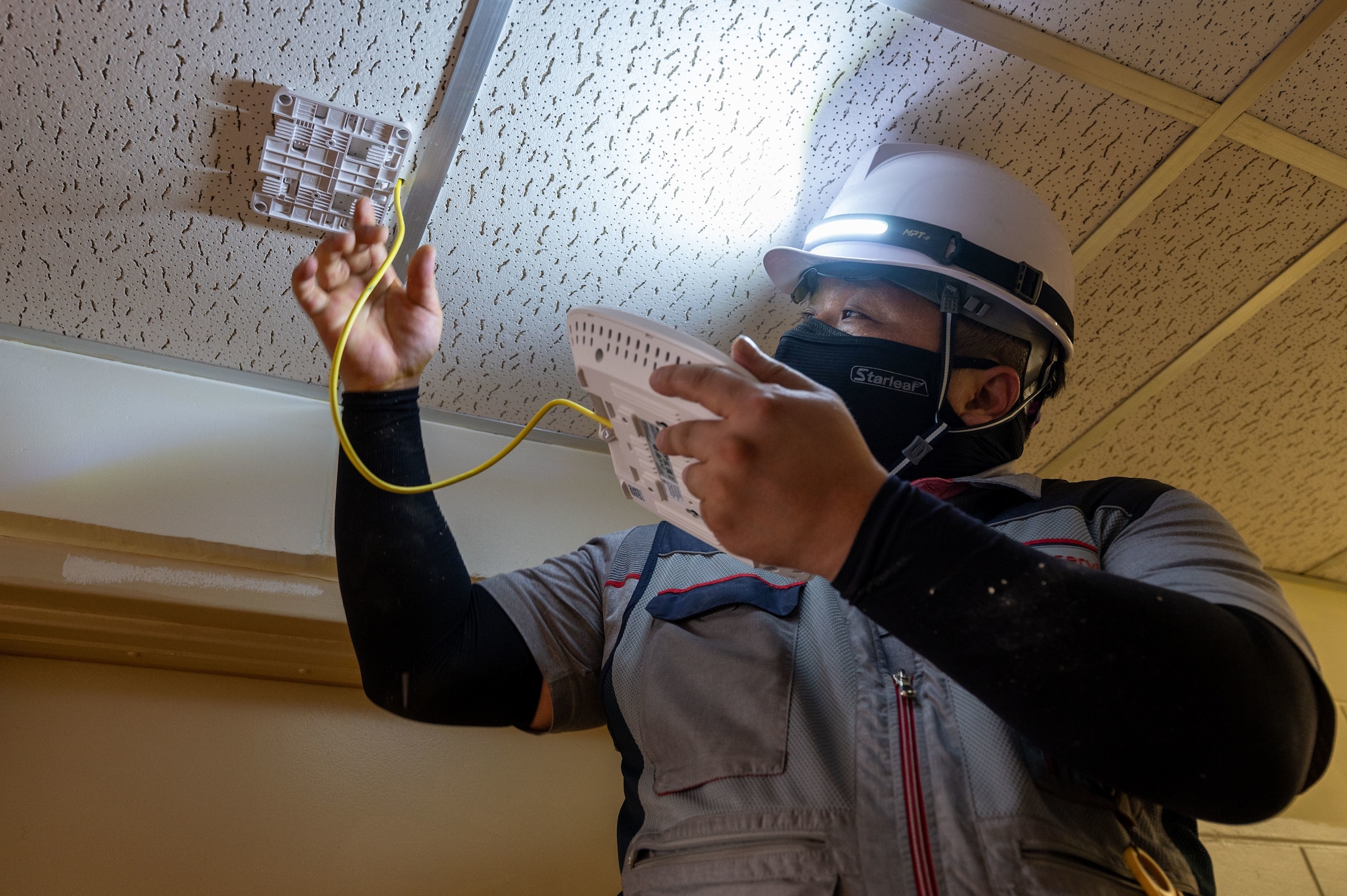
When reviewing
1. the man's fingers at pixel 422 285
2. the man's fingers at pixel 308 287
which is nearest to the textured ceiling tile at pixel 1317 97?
the man's fingers at pixel 422 285

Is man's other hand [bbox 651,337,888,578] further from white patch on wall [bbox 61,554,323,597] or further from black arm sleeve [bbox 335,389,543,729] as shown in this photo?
white patch on wall [bbox 61,554,323,597]

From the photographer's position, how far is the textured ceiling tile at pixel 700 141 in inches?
45.8

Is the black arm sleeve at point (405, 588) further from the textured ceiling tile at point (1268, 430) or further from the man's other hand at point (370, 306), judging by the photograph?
the textured ceiling tile at point (1268, 430)

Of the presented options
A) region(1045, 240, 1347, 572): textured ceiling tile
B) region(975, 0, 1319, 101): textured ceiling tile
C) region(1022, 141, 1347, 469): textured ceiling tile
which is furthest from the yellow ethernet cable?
region(1045, 240, 1347, 572): textured ceiling tile

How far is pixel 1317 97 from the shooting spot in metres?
1.25

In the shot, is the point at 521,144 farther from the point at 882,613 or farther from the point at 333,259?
the point at 882,613

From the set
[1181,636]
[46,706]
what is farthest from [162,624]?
[1181,636]

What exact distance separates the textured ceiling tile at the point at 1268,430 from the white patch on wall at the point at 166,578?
1821 mm

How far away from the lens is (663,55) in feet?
3.85

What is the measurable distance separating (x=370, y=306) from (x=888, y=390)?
0.74 metres

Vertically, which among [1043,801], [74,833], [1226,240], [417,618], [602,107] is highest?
[1226,240]

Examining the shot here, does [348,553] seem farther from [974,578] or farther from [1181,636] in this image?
[1181,636]

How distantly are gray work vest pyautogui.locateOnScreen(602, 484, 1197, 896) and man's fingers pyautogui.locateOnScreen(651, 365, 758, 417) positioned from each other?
0.43m

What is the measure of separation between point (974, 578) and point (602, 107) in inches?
34.7
